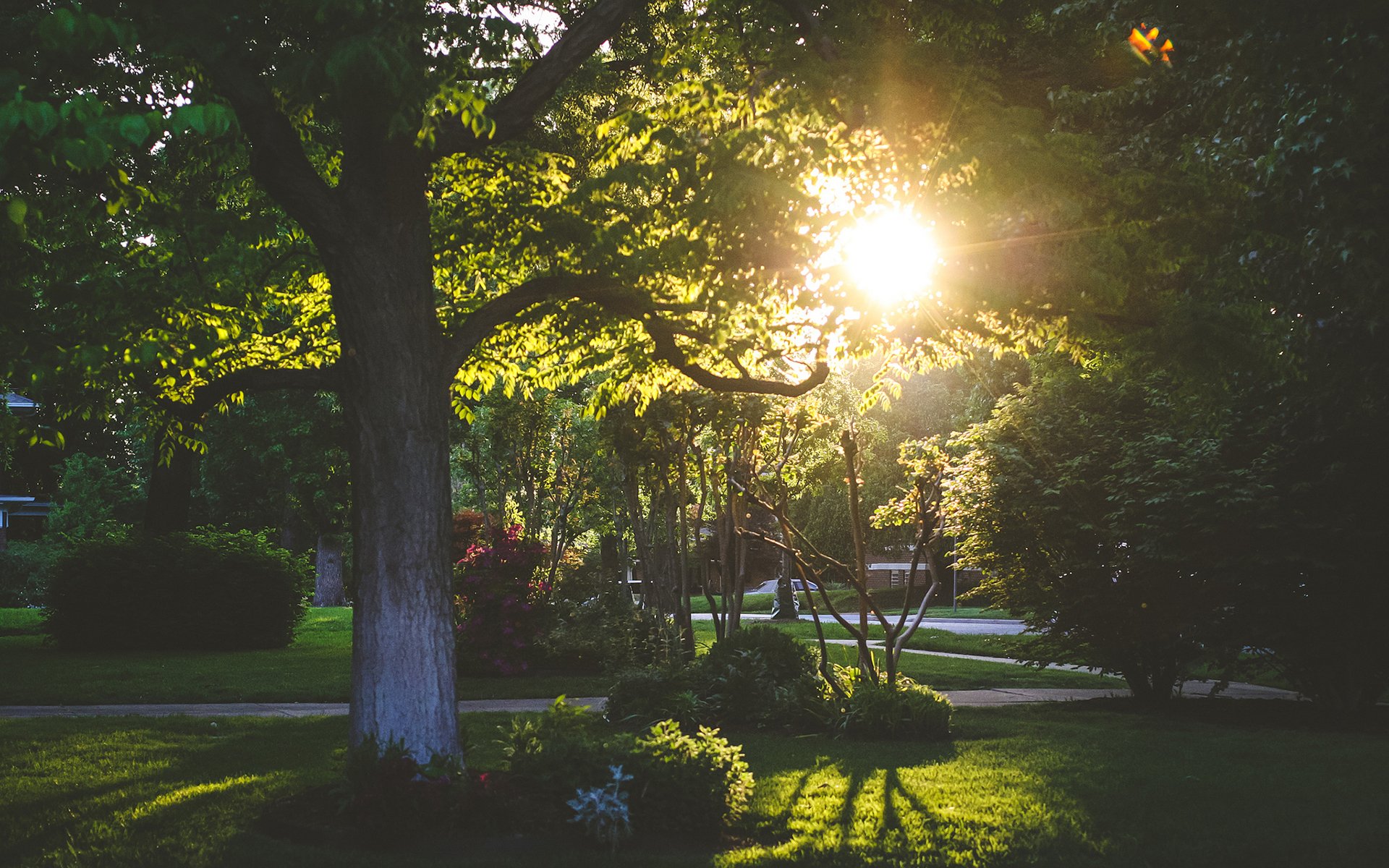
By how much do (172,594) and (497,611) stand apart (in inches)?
290

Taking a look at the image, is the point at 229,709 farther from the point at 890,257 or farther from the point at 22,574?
the point at 22,574

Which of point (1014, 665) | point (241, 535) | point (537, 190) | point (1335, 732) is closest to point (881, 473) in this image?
point (1014, 665)

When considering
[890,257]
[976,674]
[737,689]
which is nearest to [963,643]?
[976,674]

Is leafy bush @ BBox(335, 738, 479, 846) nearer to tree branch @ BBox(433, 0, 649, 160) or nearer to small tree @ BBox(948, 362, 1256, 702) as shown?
tree branch @ BBox(433, 0, 649, 160)

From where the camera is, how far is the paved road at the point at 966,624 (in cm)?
2931

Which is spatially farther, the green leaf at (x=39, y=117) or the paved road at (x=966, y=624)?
the paved road at (x=966, y=624)

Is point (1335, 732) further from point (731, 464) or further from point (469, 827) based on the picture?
point (469, 827)

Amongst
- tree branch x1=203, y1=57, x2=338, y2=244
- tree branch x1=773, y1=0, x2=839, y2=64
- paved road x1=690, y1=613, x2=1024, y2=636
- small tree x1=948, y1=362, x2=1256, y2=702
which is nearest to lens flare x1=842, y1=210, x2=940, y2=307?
tree branch x1=773, y1=0, x2=839, y2=64

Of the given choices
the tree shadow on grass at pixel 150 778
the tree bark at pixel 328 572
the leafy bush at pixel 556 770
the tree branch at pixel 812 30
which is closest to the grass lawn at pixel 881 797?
the tree shadow on grass at pixel 150 778

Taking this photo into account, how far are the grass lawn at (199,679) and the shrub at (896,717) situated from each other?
4714mm

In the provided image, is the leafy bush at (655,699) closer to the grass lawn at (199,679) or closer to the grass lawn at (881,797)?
the grass lawn at (881,797)

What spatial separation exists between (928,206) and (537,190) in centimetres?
314

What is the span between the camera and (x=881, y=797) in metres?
8.01

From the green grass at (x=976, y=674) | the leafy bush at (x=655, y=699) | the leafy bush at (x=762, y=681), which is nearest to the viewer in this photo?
the leafy bush at (x=655, y=699)
